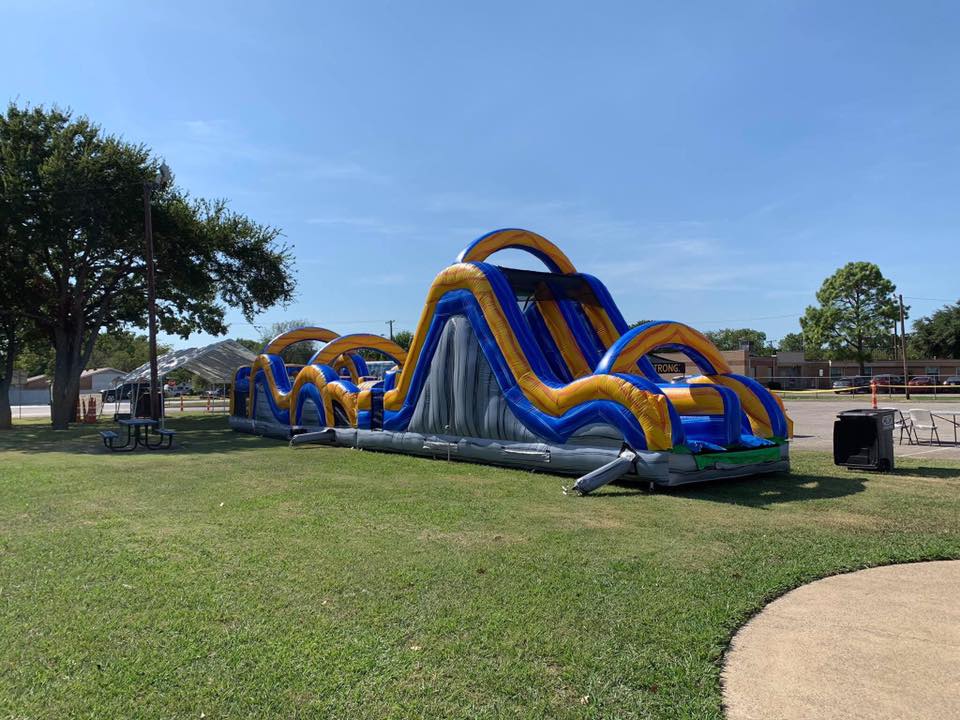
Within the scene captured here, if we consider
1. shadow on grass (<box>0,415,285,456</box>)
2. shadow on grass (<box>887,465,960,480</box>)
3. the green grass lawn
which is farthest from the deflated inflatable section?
shadow on grass (<box>0,415,285,456</box>)

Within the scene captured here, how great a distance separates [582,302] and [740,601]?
10171 mm

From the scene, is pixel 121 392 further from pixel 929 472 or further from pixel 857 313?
pixel 857 313

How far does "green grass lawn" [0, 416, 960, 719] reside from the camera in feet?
11.0

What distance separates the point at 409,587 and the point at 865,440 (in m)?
8.70

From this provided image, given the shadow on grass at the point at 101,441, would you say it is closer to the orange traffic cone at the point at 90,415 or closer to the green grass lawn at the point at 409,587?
the orange traffic cone at the point at 90,415

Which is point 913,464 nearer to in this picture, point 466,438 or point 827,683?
point 466,438

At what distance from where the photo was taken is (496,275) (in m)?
12.7

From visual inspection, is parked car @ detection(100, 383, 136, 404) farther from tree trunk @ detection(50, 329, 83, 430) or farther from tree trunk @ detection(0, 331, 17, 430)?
tree trunk @ detection(0, 331, 17, 430)

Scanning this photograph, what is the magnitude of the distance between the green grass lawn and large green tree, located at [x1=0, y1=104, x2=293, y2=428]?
15287 millimetres

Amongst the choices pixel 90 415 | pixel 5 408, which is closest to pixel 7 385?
pixel 5 408

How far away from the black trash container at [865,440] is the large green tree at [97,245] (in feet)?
71.8

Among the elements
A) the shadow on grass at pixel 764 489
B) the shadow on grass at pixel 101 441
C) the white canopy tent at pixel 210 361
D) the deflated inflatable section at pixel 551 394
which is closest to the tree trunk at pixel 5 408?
the shadow on grass at pixel 101 441

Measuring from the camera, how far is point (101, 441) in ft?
62.1

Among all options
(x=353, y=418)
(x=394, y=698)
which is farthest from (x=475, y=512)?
(x=353, y=418)
